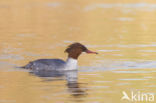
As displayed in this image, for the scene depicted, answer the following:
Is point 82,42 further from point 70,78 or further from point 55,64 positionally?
point 70,78

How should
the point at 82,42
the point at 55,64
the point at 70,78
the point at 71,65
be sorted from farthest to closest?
the point at 82,42 → the point at 71,65 → the point at 55,64 → the point at 70,78

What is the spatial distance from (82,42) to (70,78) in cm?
761

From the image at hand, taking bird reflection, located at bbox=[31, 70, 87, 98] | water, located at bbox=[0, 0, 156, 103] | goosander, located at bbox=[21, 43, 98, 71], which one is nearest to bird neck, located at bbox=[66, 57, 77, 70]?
goosander, located at bbox=[21, 43, 98, 71]

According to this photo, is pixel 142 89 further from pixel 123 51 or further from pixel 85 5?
pixel 85 5

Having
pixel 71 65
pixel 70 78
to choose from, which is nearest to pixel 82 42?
pixel 71 65

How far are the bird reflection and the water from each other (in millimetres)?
24

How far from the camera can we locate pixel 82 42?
22062 millimetres

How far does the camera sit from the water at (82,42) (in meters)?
12.6

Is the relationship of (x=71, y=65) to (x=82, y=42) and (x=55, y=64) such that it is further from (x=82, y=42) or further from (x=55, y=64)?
(x=82, y=42)

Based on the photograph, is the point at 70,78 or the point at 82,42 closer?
the point at 70,78

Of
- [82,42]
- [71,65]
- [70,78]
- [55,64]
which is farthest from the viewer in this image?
[82,42]

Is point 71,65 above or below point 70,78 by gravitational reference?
above

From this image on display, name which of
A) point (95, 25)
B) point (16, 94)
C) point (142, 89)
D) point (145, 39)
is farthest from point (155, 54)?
point (95, 25)

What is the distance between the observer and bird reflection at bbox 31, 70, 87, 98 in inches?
489
